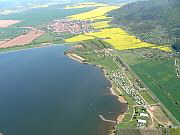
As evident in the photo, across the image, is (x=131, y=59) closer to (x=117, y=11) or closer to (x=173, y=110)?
(x=173, y=110)

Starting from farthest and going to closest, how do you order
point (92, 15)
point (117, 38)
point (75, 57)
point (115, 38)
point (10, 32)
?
point (92, 15) < point (10, 32) < point (115, 38) < point (117, 38) < point (75, 57)

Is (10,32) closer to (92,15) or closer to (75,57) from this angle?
(92,15)

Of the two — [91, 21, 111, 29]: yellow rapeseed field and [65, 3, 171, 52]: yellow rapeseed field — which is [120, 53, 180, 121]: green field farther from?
[91, 21, 111, 29]: yellow rapeseed field

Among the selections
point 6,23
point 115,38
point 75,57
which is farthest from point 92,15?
point 75,57

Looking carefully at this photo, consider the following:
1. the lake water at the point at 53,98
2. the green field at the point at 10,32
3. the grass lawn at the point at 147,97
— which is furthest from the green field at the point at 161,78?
the green field at the point at 10,32

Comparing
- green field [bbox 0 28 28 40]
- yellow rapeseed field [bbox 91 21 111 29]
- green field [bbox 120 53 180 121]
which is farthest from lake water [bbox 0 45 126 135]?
yellow rapeseed field [bbox 91 21 111 29]

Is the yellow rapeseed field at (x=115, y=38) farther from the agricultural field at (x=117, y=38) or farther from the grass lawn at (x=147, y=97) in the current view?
the grass lawn at (x=147, y=97)
